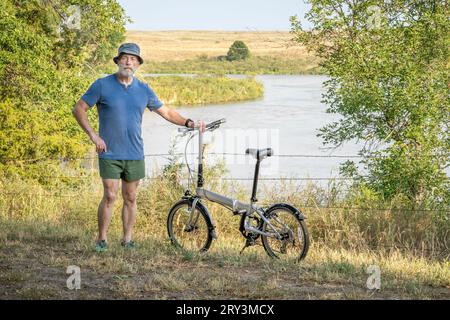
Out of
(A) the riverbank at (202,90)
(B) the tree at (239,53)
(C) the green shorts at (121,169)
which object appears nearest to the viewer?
(C) the green shorts at (121,169)

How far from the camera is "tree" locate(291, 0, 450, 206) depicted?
13297mm

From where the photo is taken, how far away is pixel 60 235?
746 cm

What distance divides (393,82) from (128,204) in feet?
31.9

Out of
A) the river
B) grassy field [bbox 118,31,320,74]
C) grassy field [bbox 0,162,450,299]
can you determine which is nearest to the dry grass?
grassy field [bbox 118,31,320,74]

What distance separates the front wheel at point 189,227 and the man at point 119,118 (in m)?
0.66

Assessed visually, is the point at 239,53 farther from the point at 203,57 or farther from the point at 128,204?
the point at 128,204

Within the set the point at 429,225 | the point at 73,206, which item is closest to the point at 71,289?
the point at 73,206

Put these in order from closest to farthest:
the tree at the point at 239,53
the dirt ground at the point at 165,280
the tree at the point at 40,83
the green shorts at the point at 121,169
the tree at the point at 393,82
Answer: the dirt ground at the point at 165,280 < the green shorts at the point at 121,169 < the tree at the point at 393,82 < the tree at the point at 40,83 < the tree at the point at 239,53

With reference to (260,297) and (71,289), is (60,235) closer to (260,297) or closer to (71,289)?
(71,289)

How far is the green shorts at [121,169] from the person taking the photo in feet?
21.2

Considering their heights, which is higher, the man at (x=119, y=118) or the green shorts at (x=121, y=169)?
the man at (x=119, y=118)

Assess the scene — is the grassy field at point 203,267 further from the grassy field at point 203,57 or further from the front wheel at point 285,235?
the grassy field at point 203,57

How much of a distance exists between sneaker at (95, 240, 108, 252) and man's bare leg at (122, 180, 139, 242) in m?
0.23

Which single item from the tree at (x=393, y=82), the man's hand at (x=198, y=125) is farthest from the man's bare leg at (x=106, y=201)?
the tree at (x=393, y=82)
